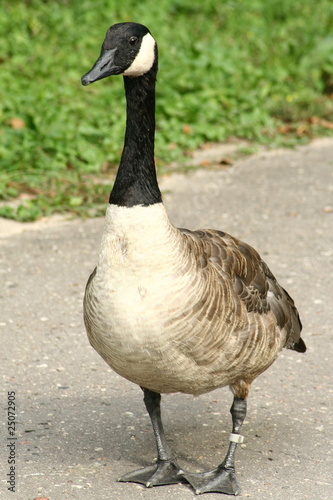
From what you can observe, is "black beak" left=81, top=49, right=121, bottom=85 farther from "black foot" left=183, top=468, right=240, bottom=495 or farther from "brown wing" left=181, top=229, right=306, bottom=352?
"black foot" left=183, top=468, right=240, bottom=495

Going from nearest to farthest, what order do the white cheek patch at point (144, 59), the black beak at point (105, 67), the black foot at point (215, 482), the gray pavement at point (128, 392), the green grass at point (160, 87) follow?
the black beak at point (105, 67) < the white cheek patch at point (144, 59) < the black foot at point (215, 482) < the gray pavement at point (128, 392) < the green grass at point (160, 87)

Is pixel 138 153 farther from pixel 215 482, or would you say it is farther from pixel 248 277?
pixel 215 482

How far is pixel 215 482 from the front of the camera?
366 cm

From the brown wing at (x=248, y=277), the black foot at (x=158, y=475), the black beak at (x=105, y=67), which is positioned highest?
the black beak at (x=105, y=67)

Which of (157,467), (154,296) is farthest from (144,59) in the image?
(157,467)

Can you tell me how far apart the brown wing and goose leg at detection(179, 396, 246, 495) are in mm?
466

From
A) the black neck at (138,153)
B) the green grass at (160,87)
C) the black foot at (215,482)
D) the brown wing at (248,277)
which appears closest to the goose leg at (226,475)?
the black foot at (215,482)

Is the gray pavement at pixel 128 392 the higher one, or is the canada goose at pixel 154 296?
the canada goose at pixel 154 296

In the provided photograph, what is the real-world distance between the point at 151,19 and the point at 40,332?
6780 mm

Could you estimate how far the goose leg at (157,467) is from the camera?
12.3 feet

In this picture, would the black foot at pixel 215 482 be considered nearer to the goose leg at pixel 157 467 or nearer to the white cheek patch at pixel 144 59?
the goose leg at pixel 157 467

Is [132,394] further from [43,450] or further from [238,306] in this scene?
[238,306]

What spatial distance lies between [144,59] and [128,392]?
1.98 metres

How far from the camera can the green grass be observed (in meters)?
7.57
